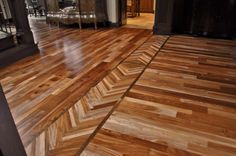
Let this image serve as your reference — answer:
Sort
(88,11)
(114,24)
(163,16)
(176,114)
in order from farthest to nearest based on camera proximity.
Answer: (114,24) → (88,11) → (163,16) → (176,114)

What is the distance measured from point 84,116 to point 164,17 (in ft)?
12.4

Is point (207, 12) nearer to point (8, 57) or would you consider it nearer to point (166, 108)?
point (166, 108)

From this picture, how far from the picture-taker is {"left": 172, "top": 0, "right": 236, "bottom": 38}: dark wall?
4441 millimetres

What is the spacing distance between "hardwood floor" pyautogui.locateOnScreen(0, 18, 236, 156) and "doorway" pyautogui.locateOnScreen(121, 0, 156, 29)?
311 centimetres

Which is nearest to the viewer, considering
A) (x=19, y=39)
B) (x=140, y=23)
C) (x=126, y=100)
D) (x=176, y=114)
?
(x=176, y=114)

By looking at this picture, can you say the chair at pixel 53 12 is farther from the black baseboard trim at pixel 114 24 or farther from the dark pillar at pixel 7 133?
the dark pillar at pixel 7 133

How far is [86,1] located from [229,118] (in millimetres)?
4992

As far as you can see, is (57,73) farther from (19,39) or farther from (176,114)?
(176,114)

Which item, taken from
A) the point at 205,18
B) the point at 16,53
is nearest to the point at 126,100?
the point at 16,53

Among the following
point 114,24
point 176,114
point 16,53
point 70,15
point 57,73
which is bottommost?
point 176,114

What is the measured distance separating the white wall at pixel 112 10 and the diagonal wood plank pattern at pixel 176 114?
3.17 m

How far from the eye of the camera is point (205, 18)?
4.69m

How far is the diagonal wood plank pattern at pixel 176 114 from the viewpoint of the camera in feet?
5.11

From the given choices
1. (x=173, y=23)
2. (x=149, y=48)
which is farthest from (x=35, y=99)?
(x=173, y=23)
